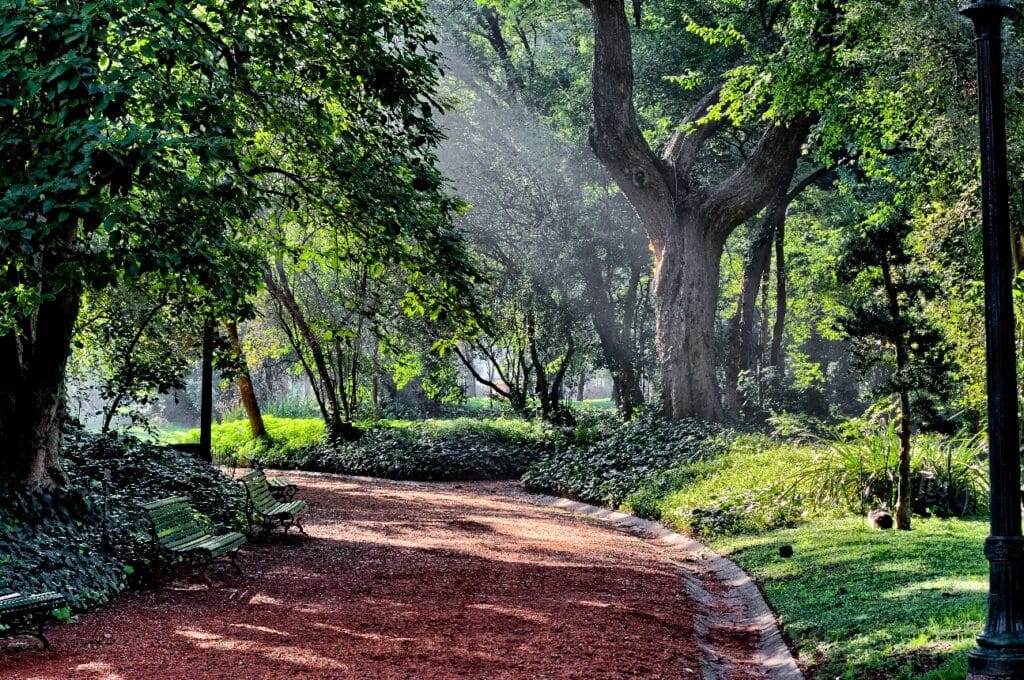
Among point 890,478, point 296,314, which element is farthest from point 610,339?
point 890,478

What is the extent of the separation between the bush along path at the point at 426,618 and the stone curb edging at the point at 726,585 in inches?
2.4

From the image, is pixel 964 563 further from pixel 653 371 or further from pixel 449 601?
pixel 653 371

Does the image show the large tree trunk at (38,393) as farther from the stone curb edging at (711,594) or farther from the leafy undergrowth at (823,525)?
the leafy undergrowth at (823,525)

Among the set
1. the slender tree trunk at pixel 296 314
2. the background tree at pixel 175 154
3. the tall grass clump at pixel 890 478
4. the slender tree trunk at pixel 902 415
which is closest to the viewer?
the background tree at pixel 175 154

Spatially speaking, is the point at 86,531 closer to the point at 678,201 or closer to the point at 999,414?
the point at 999,414

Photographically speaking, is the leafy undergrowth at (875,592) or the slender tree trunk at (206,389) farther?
the slender tree trunk at (206,389)

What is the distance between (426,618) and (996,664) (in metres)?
4.31

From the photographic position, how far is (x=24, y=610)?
6.41 metres

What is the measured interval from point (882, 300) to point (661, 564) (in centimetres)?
422

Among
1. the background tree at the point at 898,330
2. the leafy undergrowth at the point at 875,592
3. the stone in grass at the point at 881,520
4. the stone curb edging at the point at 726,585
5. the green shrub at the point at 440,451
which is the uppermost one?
the background tree at the point at 898,330

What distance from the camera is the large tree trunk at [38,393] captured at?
957 cm

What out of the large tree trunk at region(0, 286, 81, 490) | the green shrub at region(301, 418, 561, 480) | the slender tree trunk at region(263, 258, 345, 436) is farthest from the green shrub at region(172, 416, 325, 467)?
the large tree trunk at region(0, 286, 81, 490)

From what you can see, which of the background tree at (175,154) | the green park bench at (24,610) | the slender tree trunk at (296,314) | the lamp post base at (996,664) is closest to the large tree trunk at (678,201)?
the background tree at (175,154)

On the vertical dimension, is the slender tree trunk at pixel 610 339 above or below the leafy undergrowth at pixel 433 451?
above
